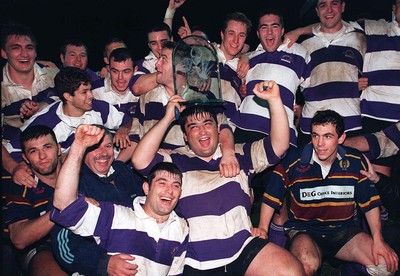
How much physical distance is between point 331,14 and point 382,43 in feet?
2.17

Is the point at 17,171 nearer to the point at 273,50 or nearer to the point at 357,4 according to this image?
the point at 273,50

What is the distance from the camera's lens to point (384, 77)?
5027 mm

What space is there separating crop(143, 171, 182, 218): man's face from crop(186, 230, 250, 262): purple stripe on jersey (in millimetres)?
402

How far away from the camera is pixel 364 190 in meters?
4.23

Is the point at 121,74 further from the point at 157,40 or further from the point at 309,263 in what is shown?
the point at 309,263

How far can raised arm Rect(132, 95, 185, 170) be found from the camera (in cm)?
372

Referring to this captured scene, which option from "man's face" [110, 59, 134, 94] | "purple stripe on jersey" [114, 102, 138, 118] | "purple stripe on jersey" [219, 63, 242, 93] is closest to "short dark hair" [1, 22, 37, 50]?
"man's face" [110, 59, 134, 94]

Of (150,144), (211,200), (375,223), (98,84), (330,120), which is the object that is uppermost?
(98,84)

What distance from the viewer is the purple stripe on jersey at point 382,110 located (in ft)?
16.4

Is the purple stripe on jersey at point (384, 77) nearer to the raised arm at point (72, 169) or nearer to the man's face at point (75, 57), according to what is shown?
the raised arm at point (72, 169)

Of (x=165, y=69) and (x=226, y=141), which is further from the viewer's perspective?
(x=165, y=69)

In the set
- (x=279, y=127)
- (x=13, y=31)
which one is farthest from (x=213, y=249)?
(x=13, y=31)

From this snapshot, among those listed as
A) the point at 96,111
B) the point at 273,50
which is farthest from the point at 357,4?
the point at 96,111

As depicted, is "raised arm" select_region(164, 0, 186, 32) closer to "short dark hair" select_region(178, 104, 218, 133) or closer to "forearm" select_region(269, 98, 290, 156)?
"short dark hair" select_region(178, 104, 218, 133)
